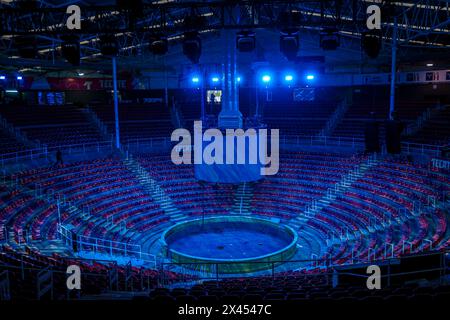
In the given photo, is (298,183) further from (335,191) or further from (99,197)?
(99,197)

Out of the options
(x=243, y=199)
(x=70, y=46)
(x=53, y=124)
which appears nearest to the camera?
(x=70, y=46)

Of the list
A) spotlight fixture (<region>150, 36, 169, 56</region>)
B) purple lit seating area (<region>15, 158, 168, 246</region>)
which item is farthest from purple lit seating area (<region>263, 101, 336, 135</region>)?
spotlight fixture (<region>150, 36, 169, 56</region>)

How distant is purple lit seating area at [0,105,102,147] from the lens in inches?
1118

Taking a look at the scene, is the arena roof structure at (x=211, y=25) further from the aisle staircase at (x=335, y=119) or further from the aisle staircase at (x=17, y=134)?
the aisle staircase at (x=17, y=134)

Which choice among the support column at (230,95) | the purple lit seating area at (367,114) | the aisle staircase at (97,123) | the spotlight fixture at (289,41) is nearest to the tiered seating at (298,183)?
the purple lit seating area at (367,114)

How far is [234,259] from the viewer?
17875mm

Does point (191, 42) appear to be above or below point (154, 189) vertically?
above

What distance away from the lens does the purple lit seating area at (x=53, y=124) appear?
28.4 metres

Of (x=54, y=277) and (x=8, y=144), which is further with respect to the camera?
(x=8, y=144)

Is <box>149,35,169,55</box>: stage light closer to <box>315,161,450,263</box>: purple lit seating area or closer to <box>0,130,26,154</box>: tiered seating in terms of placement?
<box>315,161,450,263</box>: purple lit seating area

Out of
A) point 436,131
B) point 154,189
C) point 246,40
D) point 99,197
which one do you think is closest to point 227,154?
point 154,189

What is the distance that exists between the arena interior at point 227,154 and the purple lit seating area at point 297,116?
18 cm

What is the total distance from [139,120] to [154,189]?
36.9 feet
